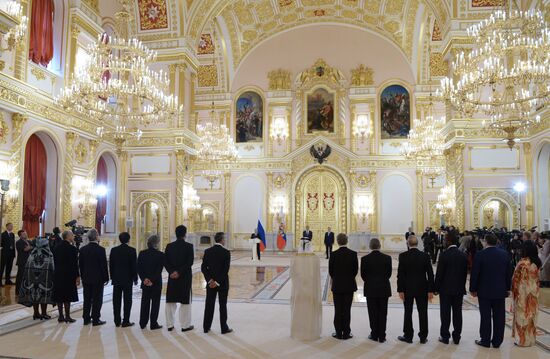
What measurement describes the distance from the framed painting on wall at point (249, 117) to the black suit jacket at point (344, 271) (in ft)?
69.5

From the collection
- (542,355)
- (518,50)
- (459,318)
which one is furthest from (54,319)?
(518,50)

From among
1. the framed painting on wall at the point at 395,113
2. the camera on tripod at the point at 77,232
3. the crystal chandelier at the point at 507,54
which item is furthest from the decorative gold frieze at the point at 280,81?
the crystal chandelier at the point at 507,54

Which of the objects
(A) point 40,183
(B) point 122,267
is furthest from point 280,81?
(B) point 122,267

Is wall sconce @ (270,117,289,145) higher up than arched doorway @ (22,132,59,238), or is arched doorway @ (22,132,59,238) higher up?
wall sconce @ (270,117,289,145)

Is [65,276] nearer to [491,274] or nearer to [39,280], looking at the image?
[39,280]

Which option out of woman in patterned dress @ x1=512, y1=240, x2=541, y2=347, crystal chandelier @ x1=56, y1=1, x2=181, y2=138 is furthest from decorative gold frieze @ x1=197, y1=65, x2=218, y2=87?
woman in patterned dress @ x1=512, y1=240, x2=541, y2=347

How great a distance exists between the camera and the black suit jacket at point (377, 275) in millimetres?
6707

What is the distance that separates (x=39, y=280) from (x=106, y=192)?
462 inches

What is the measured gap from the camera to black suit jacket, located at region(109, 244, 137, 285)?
7.56 metres

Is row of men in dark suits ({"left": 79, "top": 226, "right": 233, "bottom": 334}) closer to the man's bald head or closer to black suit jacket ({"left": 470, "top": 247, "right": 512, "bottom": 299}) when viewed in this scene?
the man's bald head

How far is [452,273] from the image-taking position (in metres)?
6.63

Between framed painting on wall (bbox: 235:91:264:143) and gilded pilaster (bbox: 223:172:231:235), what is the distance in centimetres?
232

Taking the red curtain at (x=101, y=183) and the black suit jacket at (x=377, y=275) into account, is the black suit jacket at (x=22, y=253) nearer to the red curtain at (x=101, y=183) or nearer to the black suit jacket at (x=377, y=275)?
the red curtain at (x=101, y=183)

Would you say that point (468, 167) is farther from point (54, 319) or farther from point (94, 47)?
point (54, 319)
